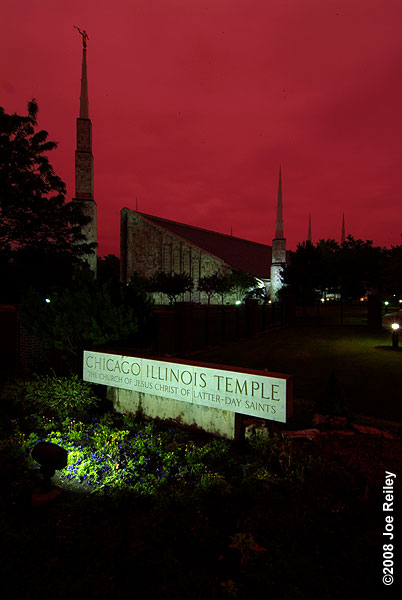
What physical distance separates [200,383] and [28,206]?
1694cm

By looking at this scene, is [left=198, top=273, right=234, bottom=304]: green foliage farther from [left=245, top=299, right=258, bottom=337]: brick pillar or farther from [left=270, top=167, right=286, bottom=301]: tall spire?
[left=245, top=299, right=258, bottom=337]: brick pillar

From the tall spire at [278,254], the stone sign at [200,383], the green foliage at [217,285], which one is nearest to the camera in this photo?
the stone sign at [200,383]

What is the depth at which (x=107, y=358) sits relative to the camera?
6293mm

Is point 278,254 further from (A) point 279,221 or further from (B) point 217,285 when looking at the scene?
(B) point 217,285

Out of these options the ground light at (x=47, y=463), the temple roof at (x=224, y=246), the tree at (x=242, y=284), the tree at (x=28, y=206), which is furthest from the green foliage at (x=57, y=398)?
the temple roof at (x=224, y=246)

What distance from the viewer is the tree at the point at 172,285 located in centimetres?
4681

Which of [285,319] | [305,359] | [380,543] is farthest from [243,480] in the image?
[285,319]

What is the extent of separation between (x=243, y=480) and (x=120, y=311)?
173 inches

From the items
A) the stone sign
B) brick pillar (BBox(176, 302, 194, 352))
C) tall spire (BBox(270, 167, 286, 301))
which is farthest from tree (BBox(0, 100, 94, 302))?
tall spire (BBox(270, 167, 286, 301))

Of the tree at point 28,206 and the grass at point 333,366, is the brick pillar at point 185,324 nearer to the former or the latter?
the grass at point 333,366

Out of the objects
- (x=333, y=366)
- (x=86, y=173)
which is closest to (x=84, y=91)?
(x=86, y=173)

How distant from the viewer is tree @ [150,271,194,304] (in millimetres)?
46812
